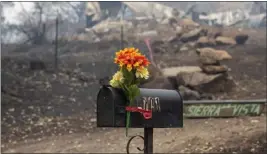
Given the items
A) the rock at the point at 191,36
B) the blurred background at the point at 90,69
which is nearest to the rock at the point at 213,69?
the blurred background at the point at 90,69

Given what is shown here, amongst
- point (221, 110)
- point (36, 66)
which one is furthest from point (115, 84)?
point (36, 66)

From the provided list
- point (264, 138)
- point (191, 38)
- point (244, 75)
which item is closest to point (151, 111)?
point (264, 138)

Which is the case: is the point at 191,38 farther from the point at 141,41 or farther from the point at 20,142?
the point at 20,142

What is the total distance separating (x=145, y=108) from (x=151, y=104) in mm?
95

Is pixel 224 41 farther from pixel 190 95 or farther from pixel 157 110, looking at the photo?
pixel 157 110

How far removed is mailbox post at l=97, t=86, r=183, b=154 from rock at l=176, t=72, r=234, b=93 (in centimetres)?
965

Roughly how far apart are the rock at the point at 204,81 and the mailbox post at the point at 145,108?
9.65m

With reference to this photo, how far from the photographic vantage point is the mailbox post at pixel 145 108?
4402 millimetres

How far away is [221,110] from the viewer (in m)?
10.5

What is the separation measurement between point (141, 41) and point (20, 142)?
19.3 m

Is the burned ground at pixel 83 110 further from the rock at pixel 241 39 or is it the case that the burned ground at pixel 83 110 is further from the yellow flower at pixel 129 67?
the yellow flower at pixel 129 67

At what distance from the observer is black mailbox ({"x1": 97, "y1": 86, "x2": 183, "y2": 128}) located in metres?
4.40

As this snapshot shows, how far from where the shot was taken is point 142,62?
450cm

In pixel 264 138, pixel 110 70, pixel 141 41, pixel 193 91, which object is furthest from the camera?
pixel 141 41
